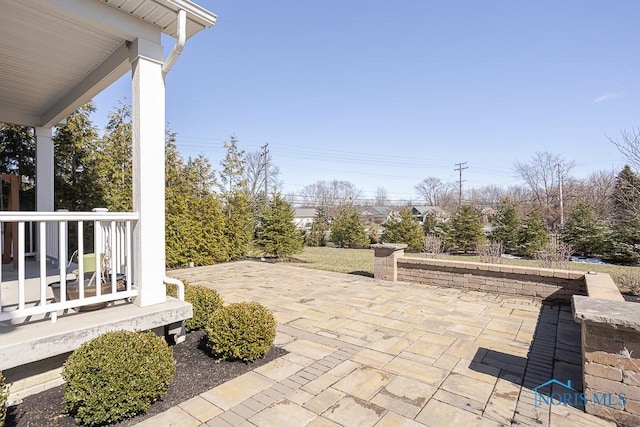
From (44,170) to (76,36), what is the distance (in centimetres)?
355

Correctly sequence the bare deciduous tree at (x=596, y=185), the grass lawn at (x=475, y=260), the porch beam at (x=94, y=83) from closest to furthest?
the porch beam at (x=94, y=83) → the grass lawn at (x=475, y=260) → the bare deciduous tree at (x=596, y=185)

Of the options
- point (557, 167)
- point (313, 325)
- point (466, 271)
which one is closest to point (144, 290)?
point (313, 325)

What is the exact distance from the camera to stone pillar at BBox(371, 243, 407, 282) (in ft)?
23.4

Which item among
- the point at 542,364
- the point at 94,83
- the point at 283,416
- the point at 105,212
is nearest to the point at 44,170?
the point at 94,83

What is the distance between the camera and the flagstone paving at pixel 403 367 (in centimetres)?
231

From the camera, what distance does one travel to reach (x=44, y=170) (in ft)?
18.1

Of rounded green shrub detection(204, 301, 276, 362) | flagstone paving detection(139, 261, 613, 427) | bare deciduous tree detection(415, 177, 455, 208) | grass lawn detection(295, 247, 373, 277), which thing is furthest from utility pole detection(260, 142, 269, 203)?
bare deciduous tree detection(415, 177, 455, 208)

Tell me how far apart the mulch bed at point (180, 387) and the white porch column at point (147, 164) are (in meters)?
0.70

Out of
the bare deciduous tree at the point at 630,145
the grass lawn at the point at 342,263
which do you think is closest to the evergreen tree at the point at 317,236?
the grass lawn at the point at 342,263

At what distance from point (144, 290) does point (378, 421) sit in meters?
2.35

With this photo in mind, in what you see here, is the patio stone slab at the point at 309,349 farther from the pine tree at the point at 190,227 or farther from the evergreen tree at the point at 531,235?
the evergreen tree at the point at 531,235

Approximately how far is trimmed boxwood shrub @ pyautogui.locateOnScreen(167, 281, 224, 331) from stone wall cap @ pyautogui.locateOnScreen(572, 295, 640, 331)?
3.53 meters

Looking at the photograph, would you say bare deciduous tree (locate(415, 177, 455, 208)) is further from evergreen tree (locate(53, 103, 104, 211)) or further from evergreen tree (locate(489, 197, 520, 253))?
evergreen tree (locate(53, 103, 104, 211))

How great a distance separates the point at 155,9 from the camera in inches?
115
